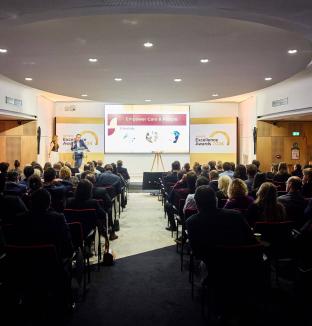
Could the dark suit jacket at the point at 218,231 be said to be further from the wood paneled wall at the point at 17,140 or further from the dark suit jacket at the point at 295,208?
the wood paneled wall at the point at 17,140

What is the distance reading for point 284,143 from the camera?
566 inches

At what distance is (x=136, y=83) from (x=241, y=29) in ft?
15.9

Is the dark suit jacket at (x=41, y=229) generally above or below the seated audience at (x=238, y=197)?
below

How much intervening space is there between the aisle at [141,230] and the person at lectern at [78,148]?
4.68m

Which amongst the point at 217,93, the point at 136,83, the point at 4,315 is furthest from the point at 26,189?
the point at 217,93

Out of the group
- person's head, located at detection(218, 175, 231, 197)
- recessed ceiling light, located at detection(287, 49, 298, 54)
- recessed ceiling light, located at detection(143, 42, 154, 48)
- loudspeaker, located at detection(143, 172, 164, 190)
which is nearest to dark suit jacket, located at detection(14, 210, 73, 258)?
person's head, located at detection(218, 175, 231, 197)

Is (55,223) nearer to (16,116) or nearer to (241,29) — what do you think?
(241,29)

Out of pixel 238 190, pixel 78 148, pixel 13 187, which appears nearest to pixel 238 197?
pixel 238 190

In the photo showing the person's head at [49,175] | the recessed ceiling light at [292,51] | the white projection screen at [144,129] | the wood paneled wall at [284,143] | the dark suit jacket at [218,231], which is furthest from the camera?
the white projection screen at [144,129]

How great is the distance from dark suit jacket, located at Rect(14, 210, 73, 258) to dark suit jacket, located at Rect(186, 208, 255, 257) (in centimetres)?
116

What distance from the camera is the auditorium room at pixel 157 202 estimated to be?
3182 millimetres

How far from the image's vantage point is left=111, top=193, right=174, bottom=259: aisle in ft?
19.6

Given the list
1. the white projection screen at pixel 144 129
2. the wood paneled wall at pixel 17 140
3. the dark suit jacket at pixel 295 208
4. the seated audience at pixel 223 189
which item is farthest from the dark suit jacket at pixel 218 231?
the white projection screen at pixel 144 129

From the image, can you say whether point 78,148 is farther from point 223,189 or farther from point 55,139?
point 223,189
